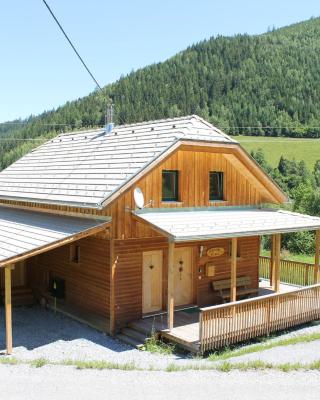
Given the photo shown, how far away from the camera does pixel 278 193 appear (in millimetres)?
17703

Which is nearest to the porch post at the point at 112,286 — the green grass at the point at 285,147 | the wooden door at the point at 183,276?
the wooden door at the point at 183,276

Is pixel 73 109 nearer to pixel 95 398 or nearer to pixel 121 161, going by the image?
pixel 121 161

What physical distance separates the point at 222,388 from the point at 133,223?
606 centimetres

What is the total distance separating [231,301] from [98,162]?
6.21 meters

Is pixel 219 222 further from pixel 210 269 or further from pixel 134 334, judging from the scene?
pixel 134 334

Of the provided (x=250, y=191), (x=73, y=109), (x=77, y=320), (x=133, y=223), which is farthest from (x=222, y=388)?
(x=73, y=109)

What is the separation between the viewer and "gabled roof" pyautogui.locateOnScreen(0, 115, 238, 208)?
1407 centimetres

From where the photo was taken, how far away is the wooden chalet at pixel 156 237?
12930mm

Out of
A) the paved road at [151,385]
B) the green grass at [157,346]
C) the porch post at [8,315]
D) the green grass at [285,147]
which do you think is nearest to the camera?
the paved road at [151,385]

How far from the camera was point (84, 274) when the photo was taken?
48.5ft

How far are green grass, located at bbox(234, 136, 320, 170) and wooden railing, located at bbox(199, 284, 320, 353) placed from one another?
71193mm

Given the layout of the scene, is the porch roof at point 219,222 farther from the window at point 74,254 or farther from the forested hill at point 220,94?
the forested hill at point 220,94

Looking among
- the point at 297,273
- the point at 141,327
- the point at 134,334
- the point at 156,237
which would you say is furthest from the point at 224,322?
the point at 297,273

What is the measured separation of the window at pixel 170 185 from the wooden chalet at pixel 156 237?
3 centimetres
